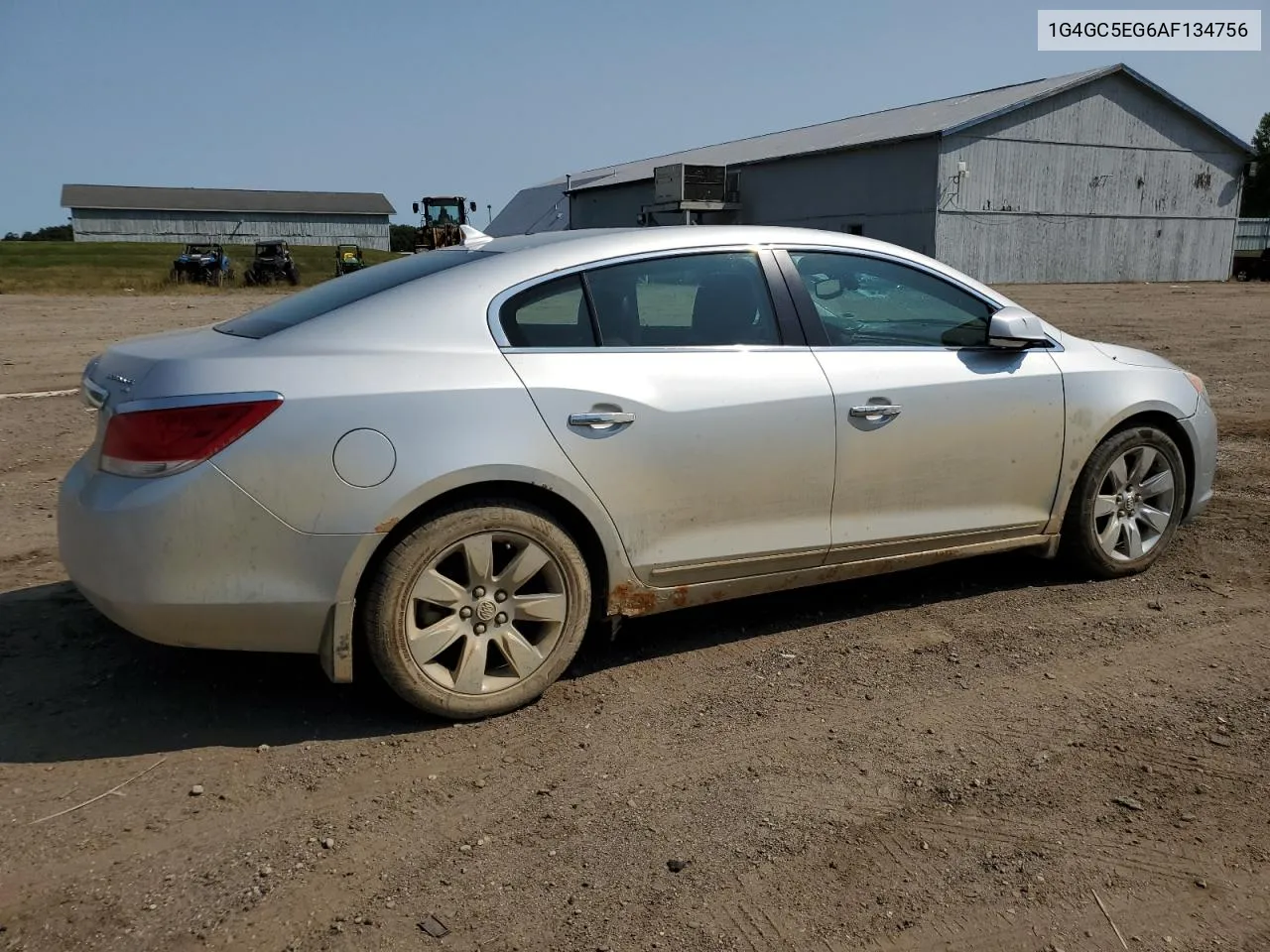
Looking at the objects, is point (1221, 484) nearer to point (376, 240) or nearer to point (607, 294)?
point (607, 294)

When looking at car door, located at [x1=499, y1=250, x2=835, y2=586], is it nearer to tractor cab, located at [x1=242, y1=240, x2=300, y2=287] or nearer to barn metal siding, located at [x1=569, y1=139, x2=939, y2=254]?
barn metal siding, located at [x1=569, y1=139, x2=939, y2=254]

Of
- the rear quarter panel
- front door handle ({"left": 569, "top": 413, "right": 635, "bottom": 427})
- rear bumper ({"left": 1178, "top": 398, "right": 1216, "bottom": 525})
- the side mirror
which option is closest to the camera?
front door handle ({"left": 569, "top": 413, "right": 635, "bottom": 427})

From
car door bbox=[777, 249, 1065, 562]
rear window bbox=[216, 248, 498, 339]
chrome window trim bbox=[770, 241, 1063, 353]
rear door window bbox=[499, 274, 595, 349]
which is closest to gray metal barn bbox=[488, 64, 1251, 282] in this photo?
chrome window trim bbox=[770, 241, 1063, 353]

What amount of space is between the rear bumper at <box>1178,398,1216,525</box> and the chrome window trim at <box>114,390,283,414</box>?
410 cm

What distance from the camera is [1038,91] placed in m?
37.7

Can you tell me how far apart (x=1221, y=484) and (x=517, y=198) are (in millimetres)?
76950

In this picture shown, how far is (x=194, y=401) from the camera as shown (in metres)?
3.10

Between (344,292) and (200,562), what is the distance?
117cm

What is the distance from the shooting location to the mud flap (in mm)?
3271

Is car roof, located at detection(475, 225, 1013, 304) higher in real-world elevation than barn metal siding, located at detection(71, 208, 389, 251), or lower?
lower

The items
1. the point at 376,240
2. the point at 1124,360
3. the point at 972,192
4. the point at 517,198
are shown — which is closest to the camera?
the point at 1124,360

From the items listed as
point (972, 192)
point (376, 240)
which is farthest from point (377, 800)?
point (376, 240)

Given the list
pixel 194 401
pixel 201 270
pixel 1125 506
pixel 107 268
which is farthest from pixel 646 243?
pixel 107 268

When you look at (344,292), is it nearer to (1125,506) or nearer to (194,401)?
(194,401)
